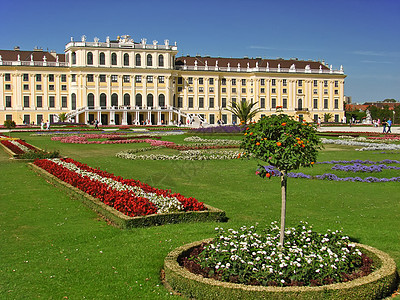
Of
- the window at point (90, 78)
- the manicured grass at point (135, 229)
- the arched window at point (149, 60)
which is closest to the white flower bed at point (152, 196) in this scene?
the manicured grass at point (135, 229)

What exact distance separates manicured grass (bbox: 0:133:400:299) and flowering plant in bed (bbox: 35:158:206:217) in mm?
496

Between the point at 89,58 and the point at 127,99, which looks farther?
the point at 127,99

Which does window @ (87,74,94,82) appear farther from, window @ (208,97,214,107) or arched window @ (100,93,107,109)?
window @ (208,97,214,107)

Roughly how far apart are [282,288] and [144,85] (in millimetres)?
72165

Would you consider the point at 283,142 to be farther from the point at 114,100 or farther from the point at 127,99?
the point at 127,99

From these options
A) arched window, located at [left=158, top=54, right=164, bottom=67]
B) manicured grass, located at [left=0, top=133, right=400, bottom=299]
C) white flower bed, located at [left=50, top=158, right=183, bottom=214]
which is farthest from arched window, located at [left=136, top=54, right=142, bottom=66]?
white flower bed, located at [left=50, top=158, right=183, bottom=214]

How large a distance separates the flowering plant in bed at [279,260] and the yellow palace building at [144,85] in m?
62.6

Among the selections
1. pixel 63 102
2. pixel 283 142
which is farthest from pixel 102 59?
pixel 283 142

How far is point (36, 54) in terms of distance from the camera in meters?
75.8

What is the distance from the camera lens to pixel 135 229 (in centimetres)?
900

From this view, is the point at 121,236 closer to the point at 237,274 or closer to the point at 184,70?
the point at 237,274

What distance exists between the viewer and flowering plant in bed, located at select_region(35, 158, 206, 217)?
9633 mm

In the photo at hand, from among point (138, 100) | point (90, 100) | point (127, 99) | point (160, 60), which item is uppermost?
point (160, 60)

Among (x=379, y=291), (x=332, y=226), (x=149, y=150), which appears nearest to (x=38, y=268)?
(x=379, y=291)
